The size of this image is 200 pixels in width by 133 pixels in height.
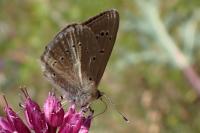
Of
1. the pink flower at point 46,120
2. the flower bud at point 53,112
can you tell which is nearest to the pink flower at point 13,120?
the pink flower at point 46,120

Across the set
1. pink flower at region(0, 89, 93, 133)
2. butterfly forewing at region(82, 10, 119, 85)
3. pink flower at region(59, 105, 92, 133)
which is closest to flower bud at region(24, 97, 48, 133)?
pink flower at region(0, 89, 93, 133)

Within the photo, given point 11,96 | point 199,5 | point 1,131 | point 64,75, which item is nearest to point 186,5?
point 199,5

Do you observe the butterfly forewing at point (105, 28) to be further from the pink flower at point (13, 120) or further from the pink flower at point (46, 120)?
the pink flower at point (13, 120)

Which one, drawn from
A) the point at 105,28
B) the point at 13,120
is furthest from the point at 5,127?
the point at 105,28

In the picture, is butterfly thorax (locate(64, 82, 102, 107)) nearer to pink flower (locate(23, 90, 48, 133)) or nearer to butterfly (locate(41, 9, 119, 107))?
butterfly (locate(41, 9, 119, 107))

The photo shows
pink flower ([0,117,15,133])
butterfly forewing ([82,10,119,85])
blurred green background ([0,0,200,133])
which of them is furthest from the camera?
blurred green background ([0,0,200,133])
